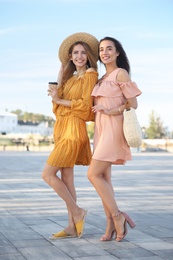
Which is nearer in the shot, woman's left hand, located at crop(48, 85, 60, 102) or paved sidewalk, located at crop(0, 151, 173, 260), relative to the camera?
paved sidewalk, located at crop(0, 151, 173, 260)

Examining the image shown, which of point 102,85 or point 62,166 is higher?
point 102,85

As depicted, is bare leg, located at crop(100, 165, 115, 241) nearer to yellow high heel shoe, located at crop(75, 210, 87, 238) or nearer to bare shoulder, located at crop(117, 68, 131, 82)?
yellow high heel shoe, located at crop(75, 210, 87, 238)

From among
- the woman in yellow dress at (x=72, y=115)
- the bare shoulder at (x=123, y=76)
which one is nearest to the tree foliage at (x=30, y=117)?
the woman in yellow dress at (x=72, y=115)

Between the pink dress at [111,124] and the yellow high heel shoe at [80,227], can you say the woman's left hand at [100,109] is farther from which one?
the yellow high heel shoe at [80,227]

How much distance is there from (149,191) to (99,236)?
16.8 feet

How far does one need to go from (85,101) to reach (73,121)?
20 centimetres

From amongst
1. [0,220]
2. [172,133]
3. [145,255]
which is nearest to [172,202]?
[0,220]

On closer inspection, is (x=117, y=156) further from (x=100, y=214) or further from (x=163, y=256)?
(x=100, y=214)

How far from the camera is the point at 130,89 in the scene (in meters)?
5.04

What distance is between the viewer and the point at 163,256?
176 inches

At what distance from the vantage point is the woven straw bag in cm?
493

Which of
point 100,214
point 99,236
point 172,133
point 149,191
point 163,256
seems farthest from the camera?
point 172,133

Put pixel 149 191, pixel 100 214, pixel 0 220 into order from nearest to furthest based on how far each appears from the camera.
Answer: pixel 0 220
pixel 100 214
pixel 149 191

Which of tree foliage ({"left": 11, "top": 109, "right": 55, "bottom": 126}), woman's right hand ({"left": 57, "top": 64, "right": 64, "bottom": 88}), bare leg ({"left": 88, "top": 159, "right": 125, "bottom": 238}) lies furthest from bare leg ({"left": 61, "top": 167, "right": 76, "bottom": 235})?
tree foliage ({"left": 11, "top": 109, "right": 55, "bottom": 126})
